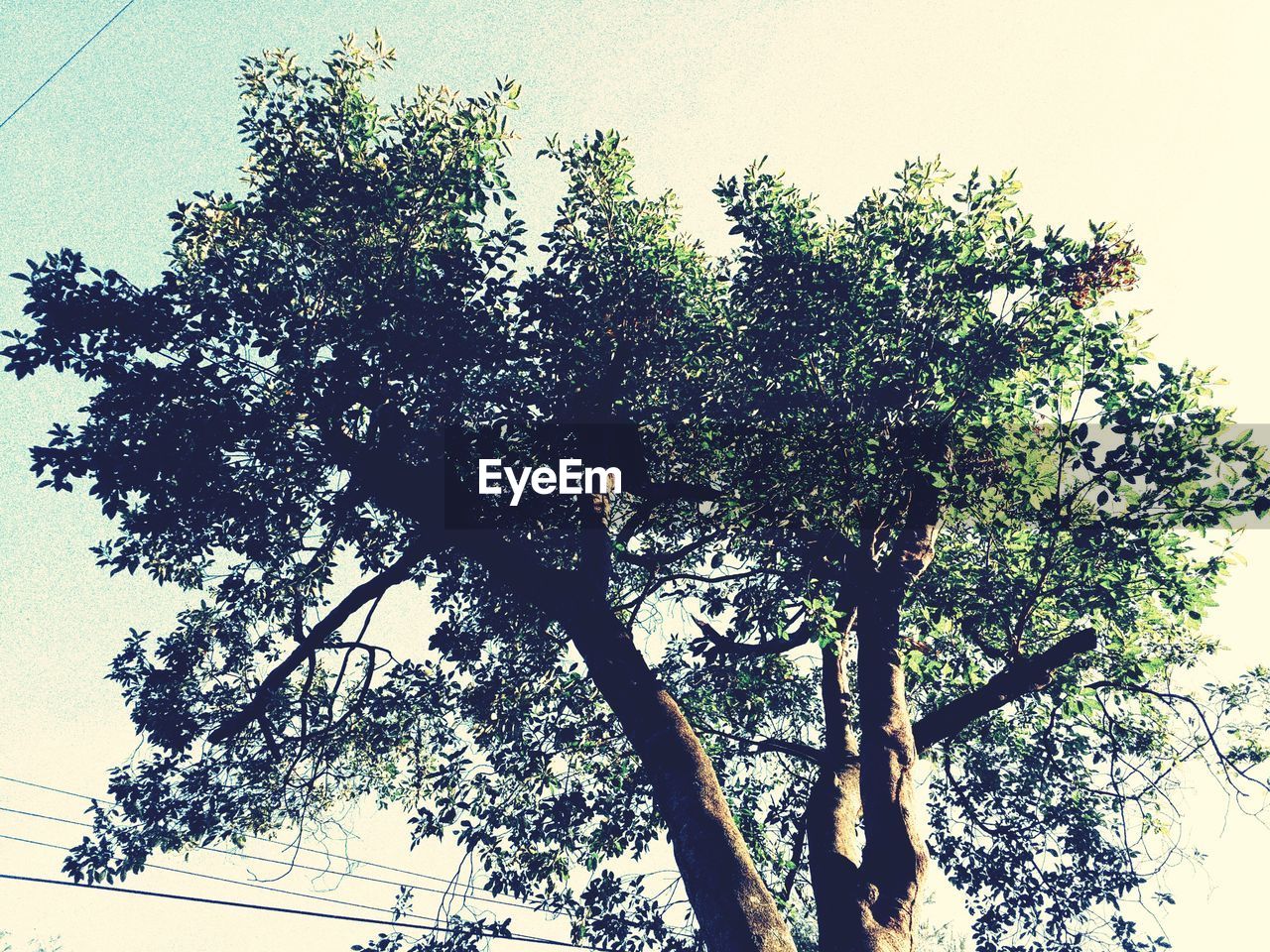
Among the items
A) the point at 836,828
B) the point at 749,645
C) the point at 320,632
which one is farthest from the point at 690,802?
the point at 320,632

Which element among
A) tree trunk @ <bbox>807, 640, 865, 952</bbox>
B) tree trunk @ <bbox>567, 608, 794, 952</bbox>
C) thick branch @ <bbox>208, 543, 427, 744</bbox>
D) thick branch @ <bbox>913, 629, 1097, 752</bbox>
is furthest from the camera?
thick branch @ <bbox>208, 543, 427, 744</bbox>

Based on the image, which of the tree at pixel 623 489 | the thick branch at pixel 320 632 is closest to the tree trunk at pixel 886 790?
the tree at pixel 623 489

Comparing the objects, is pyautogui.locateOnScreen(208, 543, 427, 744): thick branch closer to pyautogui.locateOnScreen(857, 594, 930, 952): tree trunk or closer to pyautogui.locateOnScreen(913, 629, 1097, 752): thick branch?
pyautogui.locateOnScreen(857, 594, 930, 952): tree trunk

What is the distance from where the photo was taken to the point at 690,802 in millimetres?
7621

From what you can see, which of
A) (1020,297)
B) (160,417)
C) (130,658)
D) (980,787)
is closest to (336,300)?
(160,417)

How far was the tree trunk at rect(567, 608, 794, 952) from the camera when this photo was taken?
22.3 ft

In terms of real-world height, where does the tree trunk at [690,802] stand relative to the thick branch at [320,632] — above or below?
below

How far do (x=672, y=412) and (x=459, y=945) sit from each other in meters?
7.59

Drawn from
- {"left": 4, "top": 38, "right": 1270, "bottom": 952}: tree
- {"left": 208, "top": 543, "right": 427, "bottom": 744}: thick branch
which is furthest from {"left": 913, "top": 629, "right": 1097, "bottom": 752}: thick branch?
{"left": 208, "top": 543, "right": 427, "bottom": 744}: thick branch

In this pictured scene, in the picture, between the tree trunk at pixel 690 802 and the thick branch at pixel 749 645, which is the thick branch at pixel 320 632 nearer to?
the tree trunk at pixel 690 802

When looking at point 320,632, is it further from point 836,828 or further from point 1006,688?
point 1006,688

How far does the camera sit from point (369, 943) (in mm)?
9945

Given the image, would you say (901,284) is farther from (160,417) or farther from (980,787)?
(160,417)

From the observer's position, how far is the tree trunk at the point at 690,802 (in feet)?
22.3
